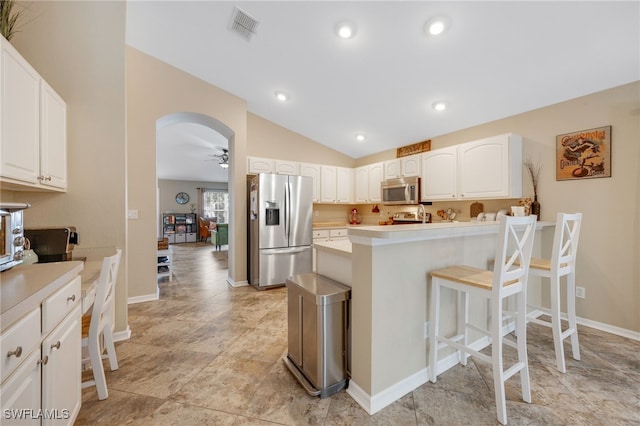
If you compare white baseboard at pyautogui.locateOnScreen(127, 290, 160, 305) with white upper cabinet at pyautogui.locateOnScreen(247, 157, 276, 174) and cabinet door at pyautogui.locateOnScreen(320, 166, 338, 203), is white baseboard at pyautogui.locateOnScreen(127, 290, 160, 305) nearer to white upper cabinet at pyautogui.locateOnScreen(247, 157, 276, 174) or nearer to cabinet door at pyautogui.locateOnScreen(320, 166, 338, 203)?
white upper cabinet at pyautogui.locateOnScreen(247, 157, 276, 174)

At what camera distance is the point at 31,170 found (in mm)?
1751

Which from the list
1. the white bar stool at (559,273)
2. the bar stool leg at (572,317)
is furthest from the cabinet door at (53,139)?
the bar stool leg at (572,317)

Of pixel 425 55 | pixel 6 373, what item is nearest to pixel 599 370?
pixel 425 55

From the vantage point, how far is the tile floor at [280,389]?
1.53 metres

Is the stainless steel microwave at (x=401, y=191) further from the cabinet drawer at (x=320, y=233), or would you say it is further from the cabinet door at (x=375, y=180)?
the cabinet drawer at (x=320, y=233)

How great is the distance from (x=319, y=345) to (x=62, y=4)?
3551mm

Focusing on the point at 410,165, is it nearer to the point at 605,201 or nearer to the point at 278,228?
the point at 605,201

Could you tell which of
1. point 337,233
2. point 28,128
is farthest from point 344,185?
point 28,128

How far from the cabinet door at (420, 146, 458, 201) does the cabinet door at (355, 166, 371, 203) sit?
51.3 inches

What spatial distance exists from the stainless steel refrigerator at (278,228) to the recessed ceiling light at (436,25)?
2633 mm

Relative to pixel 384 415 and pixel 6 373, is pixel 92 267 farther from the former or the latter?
pixel 384 415

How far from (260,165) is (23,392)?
12.8ft

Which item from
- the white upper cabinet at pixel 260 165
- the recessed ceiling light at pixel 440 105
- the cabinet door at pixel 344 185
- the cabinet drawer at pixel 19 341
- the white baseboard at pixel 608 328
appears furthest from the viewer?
the cabinet door at pixel 344 185

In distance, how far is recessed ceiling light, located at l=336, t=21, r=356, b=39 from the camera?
2488 millimetres
